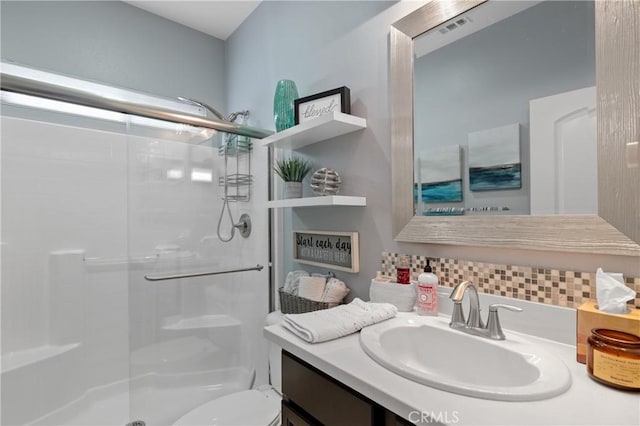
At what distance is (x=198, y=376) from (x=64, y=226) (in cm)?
113

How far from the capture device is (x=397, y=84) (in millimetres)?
1273

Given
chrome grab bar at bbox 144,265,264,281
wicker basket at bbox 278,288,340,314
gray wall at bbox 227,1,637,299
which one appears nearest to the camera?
gray wall at bbox 227,1,637,299

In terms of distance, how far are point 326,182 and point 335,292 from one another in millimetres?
489

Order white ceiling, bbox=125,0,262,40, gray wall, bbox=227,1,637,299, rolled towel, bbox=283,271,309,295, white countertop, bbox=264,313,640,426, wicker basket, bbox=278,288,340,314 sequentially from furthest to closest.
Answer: white ceiling, bbox=125,0,262,40, rolled towel, bbox=283,271,309,295, wicker basket, bbox=278,288,340,314, gray wall, bbox=227,1,637,299, white countertop, bbox=264,313,640,426

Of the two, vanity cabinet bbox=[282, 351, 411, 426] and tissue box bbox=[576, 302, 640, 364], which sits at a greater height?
tissue box bbox=[576, 302, 640, 364]

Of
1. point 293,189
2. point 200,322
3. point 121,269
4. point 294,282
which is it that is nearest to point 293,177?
point 293,189

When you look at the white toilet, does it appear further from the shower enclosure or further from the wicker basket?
the shower enclosure

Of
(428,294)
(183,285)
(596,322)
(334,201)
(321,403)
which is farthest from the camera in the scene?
(183,285)

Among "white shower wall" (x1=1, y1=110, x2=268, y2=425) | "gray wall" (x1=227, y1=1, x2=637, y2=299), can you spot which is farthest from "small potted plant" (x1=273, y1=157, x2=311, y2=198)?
"white shower wall" (x1=1, y1=110, x2=268, y2=425)

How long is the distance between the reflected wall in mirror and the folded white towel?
1.32 ft

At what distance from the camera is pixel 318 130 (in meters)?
1.44

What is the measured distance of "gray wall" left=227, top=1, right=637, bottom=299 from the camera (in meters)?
1.31

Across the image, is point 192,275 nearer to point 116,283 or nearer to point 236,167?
point 116,283

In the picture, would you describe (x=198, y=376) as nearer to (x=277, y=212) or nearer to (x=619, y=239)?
(x=277, y=212)
